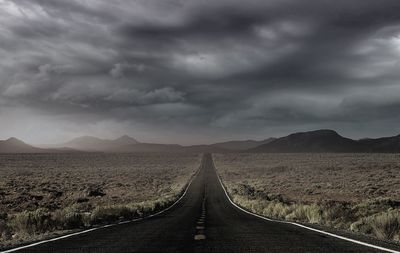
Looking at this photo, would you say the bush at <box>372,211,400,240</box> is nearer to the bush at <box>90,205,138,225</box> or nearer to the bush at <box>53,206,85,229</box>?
the bush at <box>53,206,85,229</box>

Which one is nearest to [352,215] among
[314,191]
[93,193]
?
[314,191]

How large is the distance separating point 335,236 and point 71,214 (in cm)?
1073

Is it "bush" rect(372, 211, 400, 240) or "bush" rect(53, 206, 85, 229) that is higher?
"bush" rect(372, 211, 400, 240)

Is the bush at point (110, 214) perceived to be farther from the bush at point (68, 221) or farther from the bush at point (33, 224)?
the bush at point (33, 224)

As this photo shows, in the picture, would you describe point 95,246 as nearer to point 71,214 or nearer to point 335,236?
point 335,236

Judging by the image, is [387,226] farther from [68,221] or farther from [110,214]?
[110,214]

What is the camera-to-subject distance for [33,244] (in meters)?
9.97

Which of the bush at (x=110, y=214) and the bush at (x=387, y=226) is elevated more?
the bush at (x=387, y=226)

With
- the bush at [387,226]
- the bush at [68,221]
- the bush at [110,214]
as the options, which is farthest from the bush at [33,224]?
the bush at [387,226]

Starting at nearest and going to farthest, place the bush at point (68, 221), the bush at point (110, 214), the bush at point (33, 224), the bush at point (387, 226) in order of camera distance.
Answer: the bush at point (387, 226) < the bush at point (33, 224) < the bush at point (68, 221) < the bush at point (110, 214)

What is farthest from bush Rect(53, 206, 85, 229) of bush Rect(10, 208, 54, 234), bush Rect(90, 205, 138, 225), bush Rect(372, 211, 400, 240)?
Result: bush Rect(372, 211, 400, 240)

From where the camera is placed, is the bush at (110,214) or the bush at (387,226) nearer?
the bush at (387,226)

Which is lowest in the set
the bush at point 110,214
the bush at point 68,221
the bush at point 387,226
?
the bush at point 110,214

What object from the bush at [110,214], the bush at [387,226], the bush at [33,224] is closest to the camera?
the bush at [387,226]
